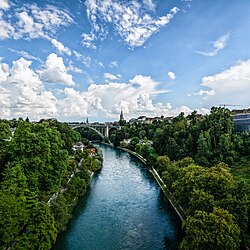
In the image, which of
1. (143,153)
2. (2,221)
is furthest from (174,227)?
(143,153)

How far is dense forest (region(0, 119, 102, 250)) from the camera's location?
11766 millimetres

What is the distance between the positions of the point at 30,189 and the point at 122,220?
689cm

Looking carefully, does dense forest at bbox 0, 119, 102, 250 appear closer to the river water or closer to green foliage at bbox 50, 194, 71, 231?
green foliage at bbox 50, 194, 71, 231

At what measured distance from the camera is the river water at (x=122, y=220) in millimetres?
15039

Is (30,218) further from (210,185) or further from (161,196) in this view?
(161,196)

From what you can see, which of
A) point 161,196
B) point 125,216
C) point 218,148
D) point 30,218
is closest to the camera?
point 30,218

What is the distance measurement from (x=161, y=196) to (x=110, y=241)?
952 cm

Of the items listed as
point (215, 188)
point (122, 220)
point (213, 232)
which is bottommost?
point (122, 220)

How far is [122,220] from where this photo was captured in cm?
1830

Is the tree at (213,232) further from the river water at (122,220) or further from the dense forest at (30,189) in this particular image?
the dense forest at (30,189)

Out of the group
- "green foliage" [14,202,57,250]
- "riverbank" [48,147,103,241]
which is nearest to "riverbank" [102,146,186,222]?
"riverbank" [48,147,103,241]

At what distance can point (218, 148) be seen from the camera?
30.2m

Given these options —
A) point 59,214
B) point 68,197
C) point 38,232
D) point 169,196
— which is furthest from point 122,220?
point 38,232

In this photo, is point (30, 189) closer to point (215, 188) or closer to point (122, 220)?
point (122, 220)
